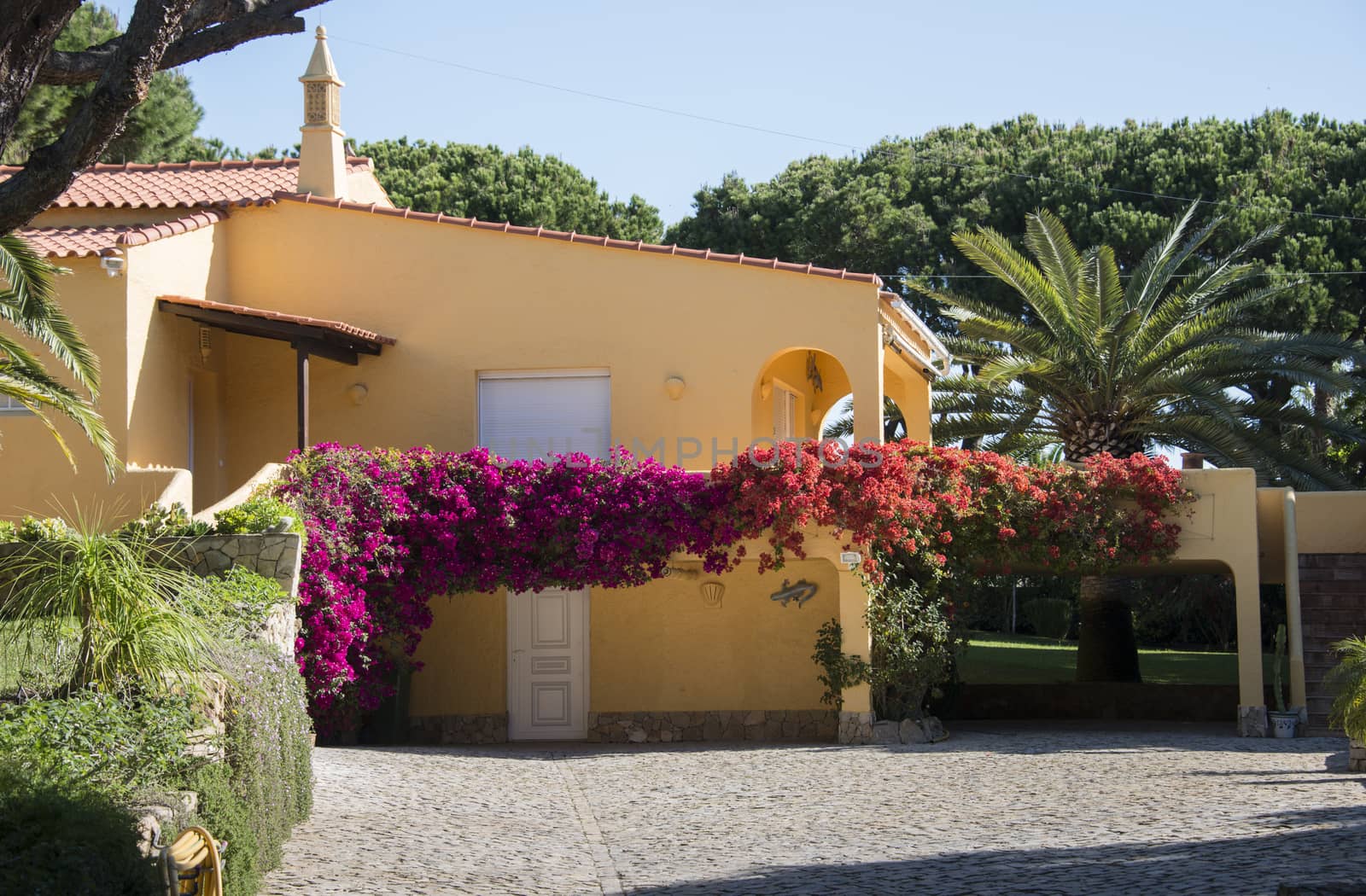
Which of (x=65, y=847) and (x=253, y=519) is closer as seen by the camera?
(x=65, y=847)

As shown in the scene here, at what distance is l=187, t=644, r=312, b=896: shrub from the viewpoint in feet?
26.8

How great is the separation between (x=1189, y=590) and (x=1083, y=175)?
31.1 ft

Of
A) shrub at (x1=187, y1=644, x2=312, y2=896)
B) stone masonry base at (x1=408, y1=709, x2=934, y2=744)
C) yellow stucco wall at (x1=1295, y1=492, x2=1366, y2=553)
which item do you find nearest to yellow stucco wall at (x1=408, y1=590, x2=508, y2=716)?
stone masonry base at (x1=408, y1=709, x2=934, y2=744)

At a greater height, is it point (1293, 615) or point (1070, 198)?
point (1070, 198)

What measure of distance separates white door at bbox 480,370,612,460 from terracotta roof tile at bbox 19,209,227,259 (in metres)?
4.04

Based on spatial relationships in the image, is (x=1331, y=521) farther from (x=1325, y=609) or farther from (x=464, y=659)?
(x=464, y=659)

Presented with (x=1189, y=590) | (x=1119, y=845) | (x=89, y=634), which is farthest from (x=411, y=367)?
(x=1189, y=590)

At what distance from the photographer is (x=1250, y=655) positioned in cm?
1773

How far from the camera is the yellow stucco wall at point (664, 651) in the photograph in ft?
61.3

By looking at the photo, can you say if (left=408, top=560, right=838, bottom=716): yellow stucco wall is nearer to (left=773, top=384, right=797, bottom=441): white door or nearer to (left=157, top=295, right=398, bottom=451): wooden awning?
(left=773, top=384, right=797, bottom=441): white door

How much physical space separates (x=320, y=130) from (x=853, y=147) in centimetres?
1493

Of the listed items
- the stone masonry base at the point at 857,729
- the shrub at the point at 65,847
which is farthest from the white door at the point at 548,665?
the shrub at the point at 65,847

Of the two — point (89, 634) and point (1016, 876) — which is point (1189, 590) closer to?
point (1016, 876)

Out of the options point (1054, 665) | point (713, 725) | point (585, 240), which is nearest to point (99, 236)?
point (585, 240)
